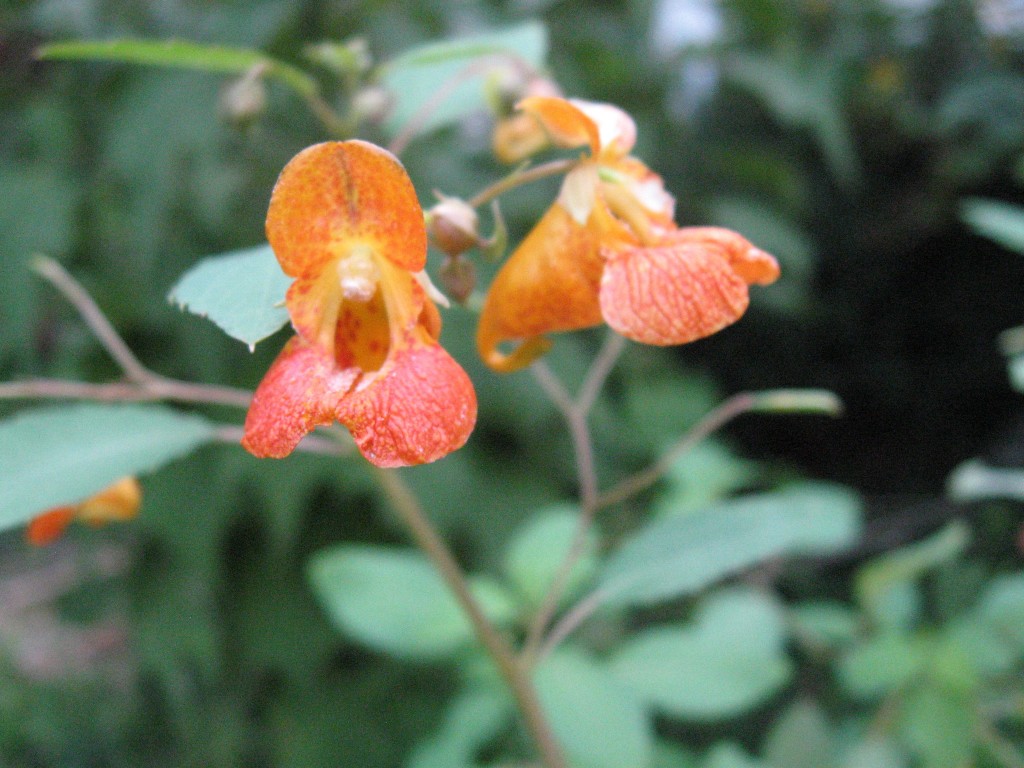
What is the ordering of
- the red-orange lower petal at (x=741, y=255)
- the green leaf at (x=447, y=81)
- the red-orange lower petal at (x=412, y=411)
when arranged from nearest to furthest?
1. the red-orange lower petal at (x=412, y=411)
2. the red-orange lower petal at (x=741, y=255)
3. the green leaf at (x=447, y=81)

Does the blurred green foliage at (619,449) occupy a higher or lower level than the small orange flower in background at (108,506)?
lower

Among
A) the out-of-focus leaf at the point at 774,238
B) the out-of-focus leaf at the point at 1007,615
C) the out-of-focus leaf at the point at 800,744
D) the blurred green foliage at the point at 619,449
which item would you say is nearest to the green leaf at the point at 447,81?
the blurred green foliage at the point at 619,449

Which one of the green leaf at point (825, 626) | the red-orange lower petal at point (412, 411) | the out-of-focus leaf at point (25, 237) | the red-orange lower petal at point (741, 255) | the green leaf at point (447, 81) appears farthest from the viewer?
the out-of-focus leaf at point (25, 237)

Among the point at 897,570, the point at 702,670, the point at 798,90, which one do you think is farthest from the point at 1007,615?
the point at 798,90

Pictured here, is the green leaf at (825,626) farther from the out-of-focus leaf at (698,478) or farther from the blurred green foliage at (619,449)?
the out-of-focus leaf at (698,478)

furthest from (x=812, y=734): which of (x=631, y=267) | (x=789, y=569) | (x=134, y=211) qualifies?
(x=134, y=211)

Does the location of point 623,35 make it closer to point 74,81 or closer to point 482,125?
point 482,125

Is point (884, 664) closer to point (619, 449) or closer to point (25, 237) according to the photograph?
point (619, 449)
